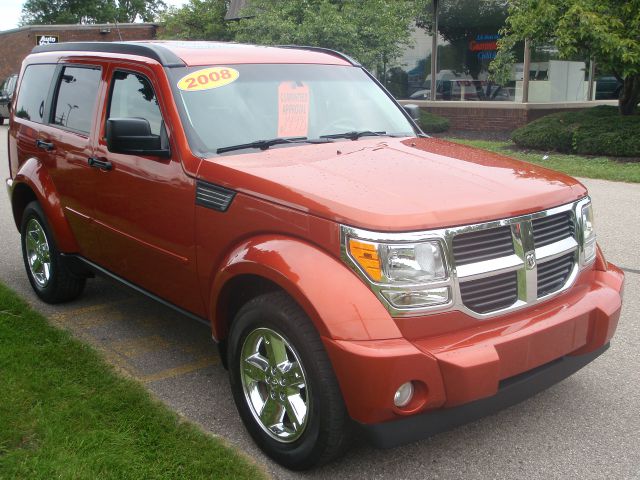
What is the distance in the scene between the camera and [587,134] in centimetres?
1488

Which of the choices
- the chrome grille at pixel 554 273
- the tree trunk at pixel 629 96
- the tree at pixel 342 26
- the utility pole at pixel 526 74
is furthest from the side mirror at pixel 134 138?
the utility pole at pixel 526 74

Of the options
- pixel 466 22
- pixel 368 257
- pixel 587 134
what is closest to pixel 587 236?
pixel 368 257

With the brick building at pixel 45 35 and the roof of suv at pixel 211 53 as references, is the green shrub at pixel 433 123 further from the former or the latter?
the brick building at pixel 45 35

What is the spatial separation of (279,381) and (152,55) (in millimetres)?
2149

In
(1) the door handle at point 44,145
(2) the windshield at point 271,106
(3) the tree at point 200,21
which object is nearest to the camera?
(2) the windshield at point 271,106

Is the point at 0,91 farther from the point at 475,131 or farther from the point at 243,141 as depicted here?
the point at 243,141

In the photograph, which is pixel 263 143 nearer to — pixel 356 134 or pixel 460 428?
pixel 356 134

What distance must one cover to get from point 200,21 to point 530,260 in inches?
1109

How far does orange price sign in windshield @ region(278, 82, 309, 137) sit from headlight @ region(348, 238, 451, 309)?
1.39 metres

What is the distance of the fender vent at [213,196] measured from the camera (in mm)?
3439

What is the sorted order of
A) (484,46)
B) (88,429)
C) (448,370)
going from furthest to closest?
(484,46), (88,429), (448,370)

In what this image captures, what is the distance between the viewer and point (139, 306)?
5652mm

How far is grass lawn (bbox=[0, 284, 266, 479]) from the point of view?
3.16 m

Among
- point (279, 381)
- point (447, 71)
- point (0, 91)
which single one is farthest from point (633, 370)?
point (0, 91)
